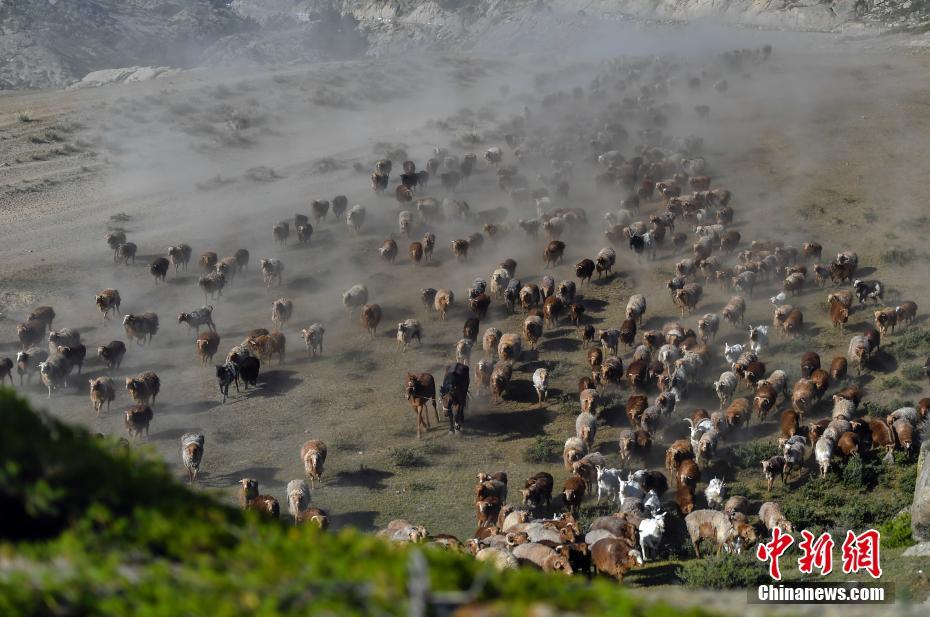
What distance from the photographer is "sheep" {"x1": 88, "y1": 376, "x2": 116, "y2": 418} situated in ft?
79.4

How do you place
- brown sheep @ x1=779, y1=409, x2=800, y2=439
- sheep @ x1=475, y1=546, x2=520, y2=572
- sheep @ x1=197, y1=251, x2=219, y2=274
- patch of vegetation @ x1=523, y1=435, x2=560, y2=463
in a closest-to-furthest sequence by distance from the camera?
sheep @ x1=475, y1=546, x2=520, y2=572, brown sheep @ x1=779, y1=409, x2=800, y2=439, patch of vegetation @ x1=523, y1=435, x2=560, y2=463, sheep @ x1=197, y1=251, x2=219, y2=274

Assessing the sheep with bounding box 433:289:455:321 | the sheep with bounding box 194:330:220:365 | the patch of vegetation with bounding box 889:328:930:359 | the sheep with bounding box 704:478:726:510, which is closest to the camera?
the sheep with bounding box 704:478:726:510

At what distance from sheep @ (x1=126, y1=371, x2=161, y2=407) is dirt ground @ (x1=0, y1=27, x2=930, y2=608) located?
776 millimetres

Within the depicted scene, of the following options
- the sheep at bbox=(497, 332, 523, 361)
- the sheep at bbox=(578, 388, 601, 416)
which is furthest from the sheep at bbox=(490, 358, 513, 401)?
the sheep at bbox=(578, 388, 601, 416)

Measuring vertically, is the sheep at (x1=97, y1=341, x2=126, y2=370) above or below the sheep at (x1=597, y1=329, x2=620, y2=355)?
below

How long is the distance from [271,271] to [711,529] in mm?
21020

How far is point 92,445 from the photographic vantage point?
8.05 m

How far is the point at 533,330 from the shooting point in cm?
2800

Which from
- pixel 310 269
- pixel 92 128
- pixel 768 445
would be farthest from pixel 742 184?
pixel 92 128

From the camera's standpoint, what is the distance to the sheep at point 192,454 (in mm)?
21047

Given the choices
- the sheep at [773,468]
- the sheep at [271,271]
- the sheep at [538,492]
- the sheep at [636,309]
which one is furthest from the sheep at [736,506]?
the sheep at [271,271]

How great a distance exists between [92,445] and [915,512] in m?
13.9

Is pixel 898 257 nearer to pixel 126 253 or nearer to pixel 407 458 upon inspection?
pixel 407 458
